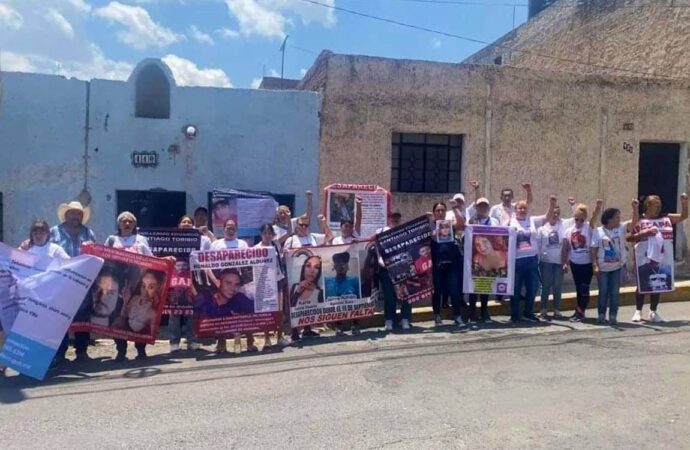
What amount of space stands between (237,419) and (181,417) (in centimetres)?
47

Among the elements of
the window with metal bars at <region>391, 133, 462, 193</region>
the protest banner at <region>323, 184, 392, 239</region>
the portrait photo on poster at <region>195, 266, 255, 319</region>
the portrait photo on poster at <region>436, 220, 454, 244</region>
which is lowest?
the portrait photo on poster at <region>195, 266, 255, 319</region>

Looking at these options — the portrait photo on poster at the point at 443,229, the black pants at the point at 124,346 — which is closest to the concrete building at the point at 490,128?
the portrait photo on poster at the point at 443,229

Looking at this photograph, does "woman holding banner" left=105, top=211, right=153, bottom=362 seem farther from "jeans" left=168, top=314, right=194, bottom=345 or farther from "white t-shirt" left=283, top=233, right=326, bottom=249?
"white t-shirt" left=283, top=233, right=326, bottom=249

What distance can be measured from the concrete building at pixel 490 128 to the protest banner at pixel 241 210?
1.38 metres

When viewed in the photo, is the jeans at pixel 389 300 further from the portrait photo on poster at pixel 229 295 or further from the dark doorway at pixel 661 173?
the dark doorway at pixel 661 173

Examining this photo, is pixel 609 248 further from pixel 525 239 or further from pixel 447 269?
pixel 447 269

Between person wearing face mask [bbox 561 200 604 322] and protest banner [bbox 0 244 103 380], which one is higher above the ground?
person wearing face mask [bbox 561 200 604 322]

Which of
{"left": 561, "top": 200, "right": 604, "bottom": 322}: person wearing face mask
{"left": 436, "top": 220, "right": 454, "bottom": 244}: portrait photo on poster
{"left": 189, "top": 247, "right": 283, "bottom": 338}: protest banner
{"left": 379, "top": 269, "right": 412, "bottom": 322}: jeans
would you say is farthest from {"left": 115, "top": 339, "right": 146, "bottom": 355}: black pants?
{"left": 561, "top": 200, "right": 604, "bottom": 322}: person wearing face mask

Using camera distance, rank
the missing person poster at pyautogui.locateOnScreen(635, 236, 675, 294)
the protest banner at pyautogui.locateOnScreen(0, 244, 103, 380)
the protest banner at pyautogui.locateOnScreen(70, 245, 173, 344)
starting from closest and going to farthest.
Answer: the protest banner at pyautogui.locateOnScreen(0, 244, 103, 380) < the protest banner at pyautogui.locateOnScreen(70, 245, 173, 344) < the missing person poster at pyautogui.locateOnScreen(635, 236, 675, 294)

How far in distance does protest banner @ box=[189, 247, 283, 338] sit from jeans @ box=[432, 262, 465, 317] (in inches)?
97.5

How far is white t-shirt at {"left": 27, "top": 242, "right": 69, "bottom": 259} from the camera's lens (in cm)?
727

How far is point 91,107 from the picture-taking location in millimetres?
11656

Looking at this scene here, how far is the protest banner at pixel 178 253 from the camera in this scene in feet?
26.9

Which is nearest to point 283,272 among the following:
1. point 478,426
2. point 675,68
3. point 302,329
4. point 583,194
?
point 302,329
